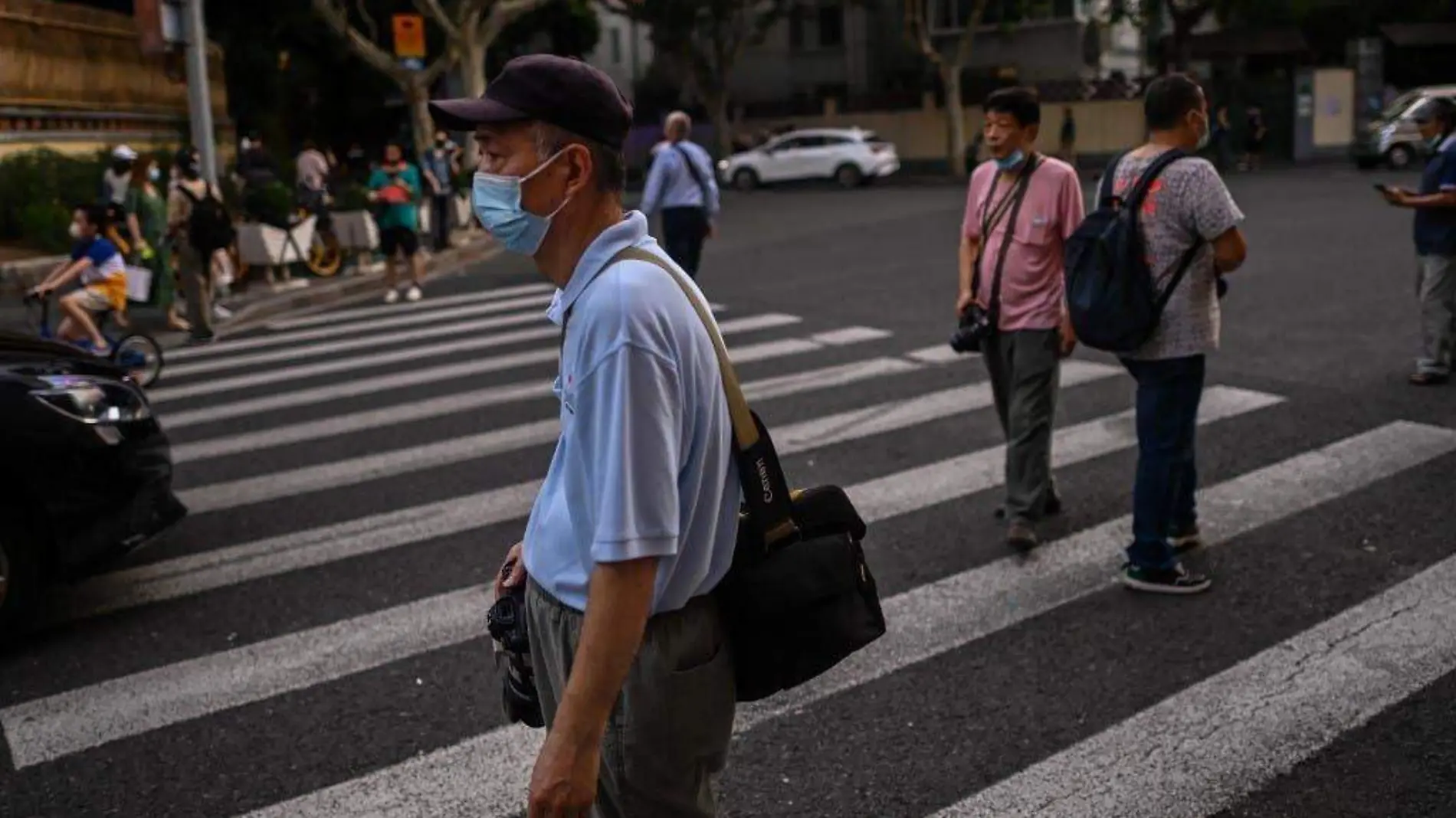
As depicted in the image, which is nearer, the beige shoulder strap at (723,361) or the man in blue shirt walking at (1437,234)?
the beige shoulder strap at (723,361)

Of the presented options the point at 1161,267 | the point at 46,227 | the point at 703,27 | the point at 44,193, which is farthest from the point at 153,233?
the point at 703,27

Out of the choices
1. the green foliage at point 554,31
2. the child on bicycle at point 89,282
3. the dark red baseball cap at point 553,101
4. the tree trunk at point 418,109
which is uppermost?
the green foliage at point 554,31

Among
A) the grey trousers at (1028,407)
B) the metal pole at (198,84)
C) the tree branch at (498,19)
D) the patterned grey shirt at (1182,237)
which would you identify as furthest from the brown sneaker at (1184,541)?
the tree branch at (498,19)

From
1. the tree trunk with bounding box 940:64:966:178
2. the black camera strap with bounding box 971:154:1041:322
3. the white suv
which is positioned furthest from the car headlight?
the tree trunk with bounding box 940:64:966:178

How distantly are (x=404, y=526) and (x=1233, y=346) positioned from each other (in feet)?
21.5

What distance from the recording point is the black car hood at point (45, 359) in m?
5.51

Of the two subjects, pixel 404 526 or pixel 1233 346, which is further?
pixel 1233 346

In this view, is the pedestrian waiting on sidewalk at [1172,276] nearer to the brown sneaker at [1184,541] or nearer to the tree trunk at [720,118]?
the brown sneaker at [1184,541]

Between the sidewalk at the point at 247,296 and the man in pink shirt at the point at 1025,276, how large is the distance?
Answer: 9.93 metres

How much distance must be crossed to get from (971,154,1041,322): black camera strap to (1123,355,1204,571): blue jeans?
679mm

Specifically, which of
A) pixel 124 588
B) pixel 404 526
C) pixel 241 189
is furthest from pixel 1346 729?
pixel 241 189

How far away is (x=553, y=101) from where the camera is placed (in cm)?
213

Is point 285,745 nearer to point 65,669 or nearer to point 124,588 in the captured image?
point 65,669

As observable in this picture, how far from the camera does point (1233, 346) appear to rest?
410 inches
